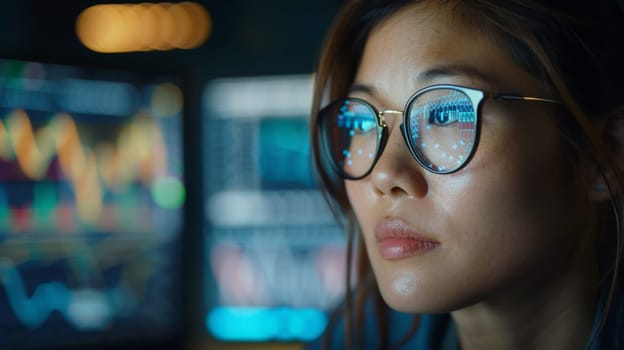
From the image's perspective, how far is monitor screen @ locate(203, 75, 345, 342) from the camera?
1.31m

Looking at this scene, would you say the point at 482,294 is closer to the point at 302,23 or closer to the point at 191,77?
the point at 191,77

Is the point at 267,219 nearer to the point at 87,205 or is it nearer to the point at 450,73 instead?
the point at 87,205

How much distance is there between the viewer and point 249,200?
4.32ft

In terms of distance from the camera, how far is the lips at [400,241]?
0.74 meters

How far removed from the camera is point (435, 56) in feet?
2.44

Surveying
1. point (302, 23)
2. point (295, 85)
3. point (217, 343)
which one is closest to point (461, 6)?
point (295, 85)

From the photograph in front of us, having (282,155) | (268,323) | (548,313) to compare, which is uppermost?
(282,155)

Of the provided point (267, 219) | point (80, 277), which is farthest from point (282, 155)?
point (80, 277)

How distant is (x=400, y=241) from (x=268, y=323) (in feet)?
2.05

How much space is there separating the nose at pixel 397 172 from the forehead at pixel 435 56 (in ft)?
0.18

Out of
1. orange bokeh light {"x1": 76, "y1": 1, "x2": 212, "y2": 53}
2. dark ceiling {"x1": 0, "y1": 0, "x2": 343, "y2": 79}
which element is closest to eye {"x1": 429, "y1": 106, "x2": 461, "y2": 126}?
dark ceiling {"x1": 0, "y1": 0, "x2": 343, "y2": 79}

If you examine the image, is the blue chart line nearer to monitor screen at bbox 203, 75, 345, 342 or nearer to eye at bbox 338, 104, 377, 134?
monitor screen at bbox 203, 75, 345, 342

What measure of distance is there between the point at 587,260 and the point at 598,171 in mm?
130

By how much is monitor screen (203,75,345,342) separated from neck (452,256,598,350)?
0.51 m
